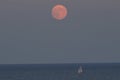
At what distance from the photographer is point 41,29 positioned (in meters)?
12.1

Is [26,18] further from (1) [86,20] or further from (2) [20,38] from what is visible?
(1) [86,20]

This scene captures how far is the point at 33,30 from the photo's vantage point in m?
Result: 12.1

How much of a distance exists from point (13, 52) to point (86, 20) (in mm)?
1628

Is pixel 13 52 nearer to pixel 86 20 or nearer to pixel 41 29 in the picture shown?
pixel 41 29

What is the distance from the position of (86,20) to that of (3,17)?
5.55 feet

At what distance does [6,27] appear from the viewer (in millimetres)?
12039
